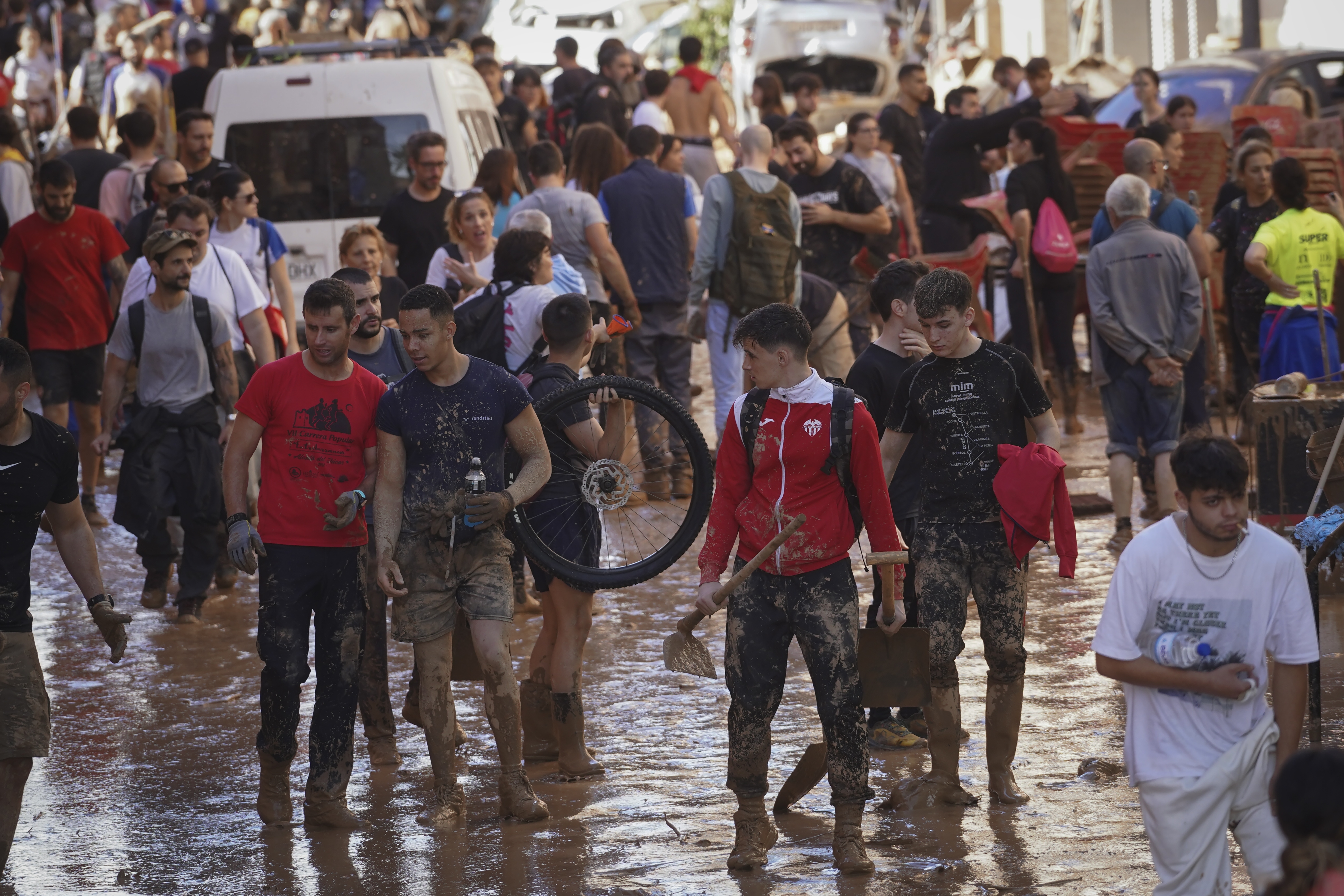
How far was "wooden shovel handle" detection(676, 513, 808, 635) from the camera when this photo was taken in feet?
16.8

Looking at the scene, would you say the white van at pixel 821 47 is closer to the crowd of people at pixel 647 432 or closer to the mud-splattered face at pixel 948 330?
the crowd of people at pixel 647 432

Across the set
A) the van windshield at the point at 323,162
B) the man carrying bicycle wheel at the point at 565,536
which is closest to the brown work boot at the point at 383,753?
the man carrying bicycle wheel at the point at 565,536

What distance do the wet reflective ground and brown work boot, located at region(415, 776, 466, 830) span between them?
6cm

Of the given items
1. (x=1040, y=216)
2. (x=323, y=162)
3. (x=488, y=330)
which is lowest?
(x=488, y=330)

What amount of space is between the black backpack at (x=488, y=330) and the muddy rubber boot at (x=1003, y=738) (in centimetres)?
255

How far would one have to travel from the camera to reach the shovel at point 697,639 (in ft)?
16.9

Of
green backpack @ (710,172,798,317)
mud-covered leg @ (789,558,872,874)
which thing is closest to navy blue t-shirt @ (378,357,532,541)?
mud-covered leg @ (789,558,872,874)

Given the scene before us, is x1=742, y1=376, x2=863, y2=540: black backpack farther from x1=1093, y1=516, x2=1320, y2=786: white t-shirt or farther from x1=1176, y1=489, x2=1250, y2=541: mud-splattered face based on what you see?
x1=1176, y1=489, x2=1250, y2=541: mud-splattered face

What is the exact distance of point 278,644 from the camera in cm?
591

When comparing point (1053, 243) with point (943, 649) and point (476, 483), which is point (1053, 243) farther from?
point (476, 483)

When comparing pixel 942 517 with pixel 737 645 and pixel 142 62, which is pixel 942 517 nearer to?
pixel 737 645

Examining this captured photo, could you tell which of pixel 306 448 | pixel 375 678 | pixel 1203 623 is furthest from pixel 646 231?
pixel 1203 623

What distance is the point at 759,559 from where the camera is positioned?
517 cm

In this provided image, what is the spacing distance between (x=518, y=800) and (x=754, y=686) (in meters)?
1.05
